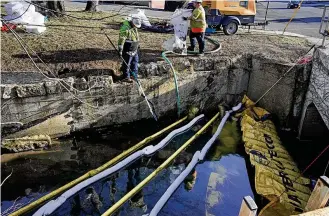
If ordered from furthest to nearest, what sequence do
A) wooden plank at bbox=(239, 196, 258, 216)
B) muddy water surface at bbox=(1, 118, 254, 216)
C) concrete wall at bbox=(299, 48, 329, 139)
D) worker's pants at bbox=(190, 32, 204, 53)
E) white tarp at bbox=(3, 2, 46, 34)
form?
white tarp at bbox=(3, 2, 46, 34) → worker's pants at bbox=(190, 32, 204, 53) → concrete wall at bbox=(299, 48, 329, 139) → muddy water surface at bbox=(1, 118, 254, 216) → wooden plank at bbox=(239, 196, 258, 216)

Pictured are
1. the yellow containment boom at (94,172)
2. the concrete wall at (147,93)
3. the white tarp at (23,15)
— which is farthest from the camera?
the white tarp at (23,15)

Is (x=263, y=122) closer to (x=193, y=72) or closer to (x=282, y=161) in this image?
(x=282, y=161)

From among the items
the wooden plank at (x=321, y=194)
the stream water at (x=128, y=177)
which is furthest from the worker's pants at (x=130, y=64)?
the wooden plank at (x=321, y=194)

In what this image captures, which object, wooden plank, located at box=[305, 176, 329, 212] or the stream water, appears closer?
wooden plank, located at box=[305, 176, 329, 212]

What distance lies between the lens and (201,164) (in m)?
9.80

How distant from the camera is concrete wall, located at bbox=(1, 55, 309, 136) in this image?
9125mm

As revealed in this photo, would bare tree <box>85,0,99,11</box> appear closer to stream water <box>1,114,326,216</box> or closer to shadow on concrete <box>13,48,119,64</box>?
shadow on concrete <box>13,48,119,64</box>

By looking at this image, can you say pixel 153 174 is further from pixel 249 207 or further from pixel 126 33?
pixel 126 33

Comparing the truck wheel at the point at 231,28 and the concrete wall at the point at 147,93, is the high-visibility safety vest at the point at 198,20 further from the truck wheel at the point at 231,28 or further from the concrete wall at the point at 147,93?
the truck wheel at the point at 231,28

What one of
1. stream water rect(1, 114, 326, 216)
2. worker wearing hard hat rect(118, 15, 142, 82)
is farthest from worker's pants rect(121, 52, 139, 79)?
stream water rect(1, 114, 326, 216)

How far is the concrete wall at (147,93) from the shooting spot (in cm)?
912

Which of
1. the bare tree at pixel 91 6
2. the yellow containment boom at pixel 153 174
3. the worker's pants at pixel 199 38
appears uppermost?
the bare tree at pixel 91 6

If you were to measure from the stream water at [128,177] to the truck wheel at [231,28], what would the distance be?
6.61m

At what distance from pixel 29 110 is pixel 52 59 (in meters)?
2.28
